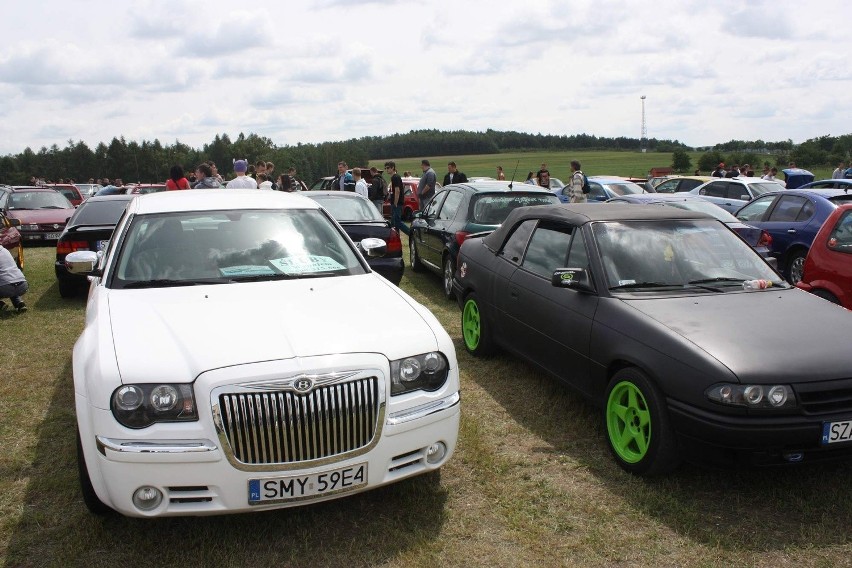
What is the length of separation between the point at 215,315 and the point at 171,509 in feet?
3.38

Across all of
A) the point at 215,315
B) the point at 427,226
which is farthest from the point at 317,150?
the point at 215,315

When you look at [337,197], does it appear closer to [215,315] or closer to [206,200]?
[206,200]

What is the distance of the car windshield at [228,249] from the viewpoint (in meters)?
4.48

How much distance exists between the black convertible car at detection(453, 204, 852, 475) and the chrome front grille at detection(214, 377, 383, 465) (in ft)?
5.57

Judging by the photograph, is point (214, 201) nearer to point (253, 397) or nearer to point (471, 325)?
point (253, 397)

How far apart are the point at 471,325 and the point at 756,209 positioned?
7.67 meters

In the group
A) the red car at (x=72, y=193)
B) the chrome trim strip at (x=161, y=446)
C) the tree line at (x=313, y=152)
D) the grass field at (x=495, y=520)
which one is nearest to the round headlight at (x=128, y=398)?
the chrome trim strip at (x=161, y=446)

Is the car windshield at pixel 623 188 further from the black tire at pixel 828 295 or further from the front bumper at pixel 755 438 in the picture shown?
the front bumper at pixel 755 438

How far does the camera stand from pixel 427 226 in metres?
Answer: 11.0

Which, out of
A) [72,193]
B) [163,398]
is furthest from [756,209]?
[72,193]

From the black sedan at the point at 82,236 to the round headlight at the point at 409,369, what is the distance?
6.63 m

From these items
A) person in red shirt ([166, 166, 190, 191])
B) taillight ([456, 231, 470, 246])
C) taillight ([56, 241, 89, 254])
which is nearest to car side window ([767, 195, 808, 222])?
taillight ([456, 231, 470, 246])

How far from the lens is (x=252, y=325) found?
144 inches

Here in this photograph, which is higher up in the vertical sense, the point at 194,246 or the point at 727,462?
the point at 194,246
